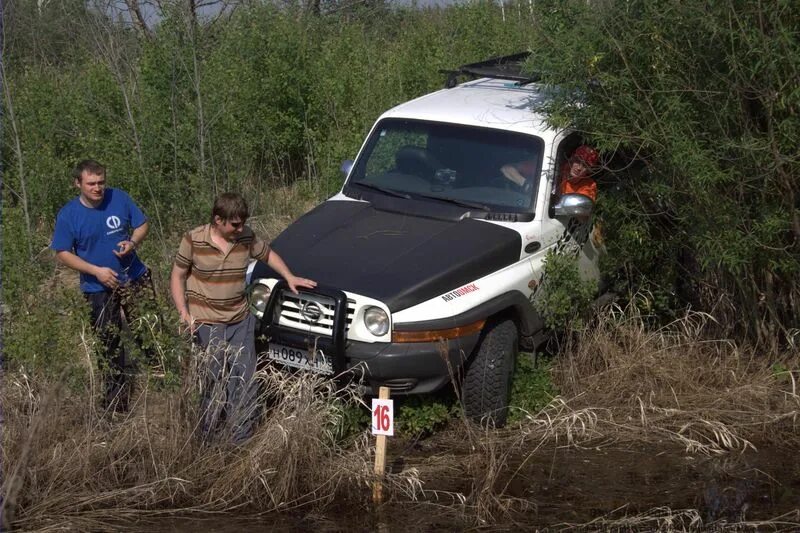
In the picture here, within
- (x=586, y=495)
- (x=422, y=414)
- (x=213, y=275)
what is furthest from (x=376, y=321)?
(x=586, y=495)

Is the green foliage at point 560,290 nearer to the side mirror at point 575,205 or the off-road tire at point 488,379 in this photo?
the side mirror at point 575,205

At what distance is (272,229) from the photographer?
10.3 meters

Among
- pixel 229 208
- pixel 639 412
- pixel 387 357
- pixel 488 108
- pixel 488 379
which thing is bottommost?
pixel 639 412

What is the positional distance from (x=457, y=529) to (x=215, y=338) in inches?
64.3

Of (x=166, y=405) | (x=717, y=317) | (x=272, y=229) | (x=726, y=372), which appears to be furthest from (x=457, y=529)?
(x=272, y=229)

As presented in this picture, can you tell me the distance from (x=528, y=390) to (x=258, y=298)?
5.82ft

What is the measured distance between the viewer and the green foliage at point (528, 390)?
6.65 metres

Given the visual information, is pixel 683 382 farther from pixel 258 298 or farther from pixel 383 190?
pixel 258 298

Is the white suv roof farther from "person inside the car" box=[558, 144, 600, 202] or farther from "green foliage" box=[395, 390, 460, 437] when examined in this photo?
"green foliage" box=[395, 390, 460, 437]

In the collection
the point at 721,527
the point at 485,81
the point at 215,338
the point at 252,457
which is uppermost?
the point at 485,81

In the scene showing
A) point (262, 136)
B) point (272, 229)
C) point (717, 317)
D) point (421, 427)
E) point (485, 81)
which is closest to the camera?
point (421, 427)

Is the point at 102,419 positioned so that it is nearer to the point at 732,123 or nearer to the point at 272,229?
the point at 732,123

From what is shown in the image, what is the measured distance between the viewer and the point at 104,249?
21.1ft

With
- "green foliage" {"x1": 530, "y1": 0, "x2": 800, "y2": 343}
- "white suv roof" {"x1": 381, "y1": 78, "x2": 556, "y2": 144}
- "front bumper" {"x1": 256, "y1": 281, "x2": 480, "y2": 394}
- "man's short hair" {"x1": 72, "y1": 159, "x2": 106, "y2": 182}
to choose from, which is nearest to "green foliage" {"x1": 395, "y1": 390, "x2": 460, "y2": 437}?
"front bumper" {"x1": 256, "y1": 281, "x2": 480, "y2": 394}
